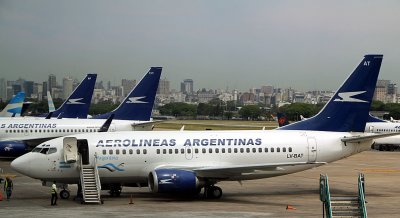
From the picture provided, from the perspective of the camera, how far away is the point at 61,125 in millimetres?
65250

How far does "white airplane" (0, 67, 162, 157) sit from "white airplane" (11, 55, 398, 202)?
2508 cm

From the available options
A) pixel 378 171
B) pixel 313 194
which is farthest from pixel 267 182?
pixel 378 171

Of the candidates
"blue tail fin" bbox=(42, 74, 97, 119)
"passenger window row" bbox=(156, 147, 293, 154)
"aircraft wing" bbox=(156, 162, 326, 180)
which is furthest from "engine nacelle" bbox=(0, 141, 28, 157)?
"aircraft wing" bbox=(156, 162, 326, 180)

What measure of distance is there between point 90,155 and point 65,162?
142 cm

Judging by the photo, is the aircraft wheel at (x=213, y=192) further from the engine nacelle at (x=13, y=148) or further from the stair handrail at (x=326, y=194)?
the engine nacelle at (x=13, y=148)

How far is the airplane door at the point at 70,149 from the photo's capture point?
36406 mm

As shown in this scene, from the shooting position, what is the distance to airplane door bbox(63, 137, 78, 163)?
1433 inches

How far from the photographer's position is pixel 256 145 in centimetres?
3781

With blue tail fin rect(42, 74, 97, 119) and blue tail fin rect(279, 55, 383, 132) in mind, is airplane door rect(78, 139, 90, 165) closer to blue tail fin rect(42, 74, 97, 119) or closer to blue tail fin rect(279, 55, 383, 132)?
blue tail fin rect(279, 55, 383, 132)

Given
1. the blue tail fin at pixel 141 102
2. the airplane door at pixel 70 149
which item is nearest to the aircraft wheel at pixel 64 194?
the airplane door at pixel 70 149

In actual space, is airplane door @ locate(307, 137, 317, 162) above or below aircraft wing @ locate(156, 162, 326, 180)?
above

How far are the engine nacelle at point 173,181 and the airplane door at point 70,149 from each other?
465 cm

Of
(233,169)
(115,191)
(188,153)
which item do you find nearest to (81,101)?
(115,191)

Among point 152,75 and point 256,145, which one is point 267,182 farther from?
point 152,75
